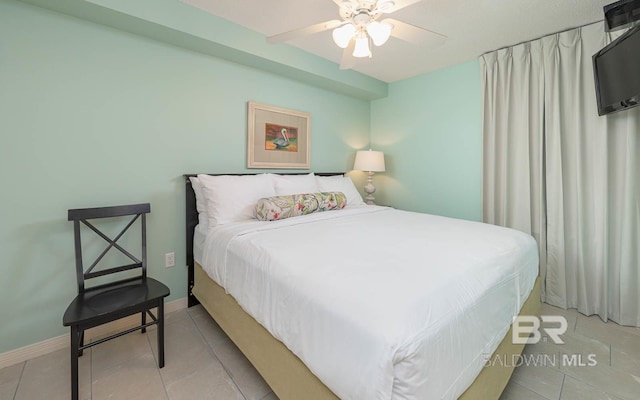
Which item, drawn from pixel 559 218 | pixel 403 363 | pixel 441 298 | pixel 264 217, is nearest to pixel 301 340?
pixel 403 363

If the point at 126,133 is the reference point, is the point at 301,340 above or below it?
below

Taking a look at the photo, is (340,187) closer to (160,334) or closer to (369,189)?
(369,189)

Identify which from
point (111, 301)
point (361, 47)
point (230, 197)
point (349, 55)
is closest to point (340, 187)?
point (230, 197)

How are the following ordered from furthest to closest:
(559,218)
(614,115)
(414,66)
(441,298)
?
(414,66), (559,218), (614,115), (441,298)

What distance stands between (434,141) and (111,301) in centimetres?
344

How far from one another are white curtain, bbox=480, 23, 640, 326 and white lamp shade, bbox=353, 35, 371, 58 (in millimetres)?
1784

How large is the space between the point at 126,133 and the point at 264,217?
123 cm

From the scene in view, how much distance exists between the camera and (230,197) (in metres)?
2.19

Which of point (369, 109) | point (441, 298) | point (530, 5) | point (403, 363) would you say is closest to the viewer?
point (403, 363)

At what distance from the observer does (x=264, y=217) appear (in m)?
2.14

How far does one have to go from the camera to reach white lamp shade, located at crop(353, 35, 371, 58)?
1.71 metres

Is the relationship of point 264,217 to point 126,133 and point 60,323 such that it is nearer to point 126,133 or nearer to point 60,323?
point 126,133

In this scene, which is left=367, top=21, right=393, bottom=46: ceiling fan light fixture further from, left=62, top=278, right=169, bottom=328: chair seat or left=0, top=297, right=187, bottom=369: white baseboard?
left=0, top=297, right=187, bottom=369: white baseboard

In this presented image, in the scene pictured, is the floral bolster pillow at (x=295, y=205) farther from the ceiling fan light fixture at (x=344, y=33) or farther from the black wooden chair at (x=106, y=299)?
the ceiling fan light fixture at (x=344, y=33)
